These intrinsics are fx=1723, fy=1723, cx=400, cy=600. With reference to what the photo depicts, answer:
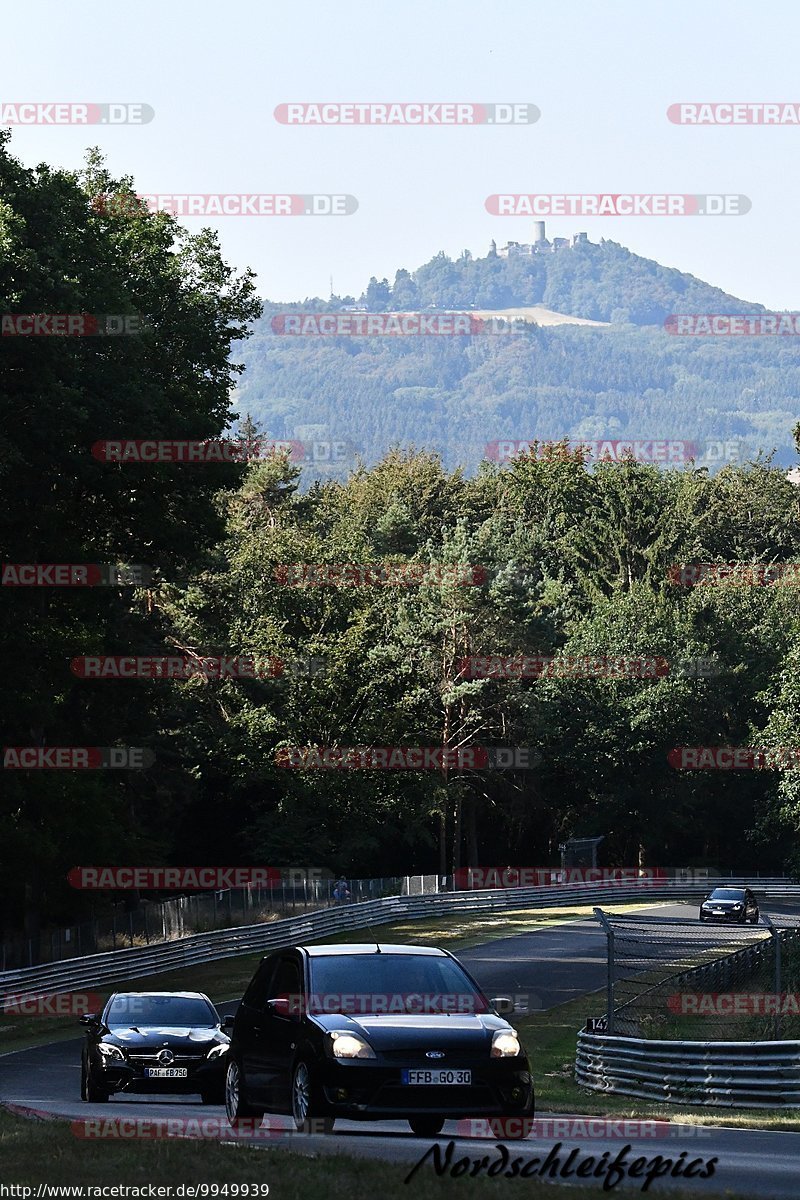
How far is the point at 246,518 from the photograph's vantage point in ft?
305

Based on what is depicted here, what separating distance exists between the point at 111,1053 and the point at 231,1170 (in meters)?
8.74

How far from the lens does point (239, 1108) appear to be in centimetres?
1401

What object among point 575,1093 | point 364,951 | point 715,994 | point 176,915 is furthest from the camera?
point 176,915

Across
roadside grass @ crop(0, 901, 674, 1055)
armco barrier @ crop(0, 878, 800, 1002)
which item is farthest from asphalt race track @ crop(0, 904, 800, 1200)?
armco barrier @ crop(0, 878, 800, 1002)

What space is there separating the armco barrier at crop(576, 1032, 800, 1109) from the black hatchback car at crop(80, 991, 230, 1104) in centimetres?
502

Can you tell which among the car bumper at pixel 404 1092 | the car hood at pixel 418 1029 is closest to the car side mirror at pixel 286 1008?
the car hood at pixel 418 1029

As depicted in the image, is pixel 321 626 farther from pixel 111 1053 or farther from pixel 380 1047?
pixel 380 1047

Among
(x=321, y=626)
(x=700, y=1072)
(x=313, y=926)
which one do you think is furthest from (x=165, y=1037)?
(x=321, y=626)

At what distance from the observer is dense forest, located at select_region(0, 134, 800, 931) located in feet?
113

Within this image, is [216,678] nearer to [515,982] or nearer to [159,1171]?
[515,982]

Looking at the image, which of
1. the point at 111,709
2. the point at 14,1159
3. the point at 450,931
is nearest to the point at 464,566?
the point at 450,931

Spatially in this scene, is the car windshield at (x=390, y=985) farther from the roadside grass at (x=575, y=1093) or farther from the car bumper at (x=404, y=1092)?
the roadside grass at (x=575, y=1093)

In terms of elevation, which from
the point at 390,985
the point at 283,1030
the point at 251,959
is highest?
the point at 390,985

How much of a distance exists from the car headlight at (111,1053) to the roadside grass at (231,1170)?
266 inches
